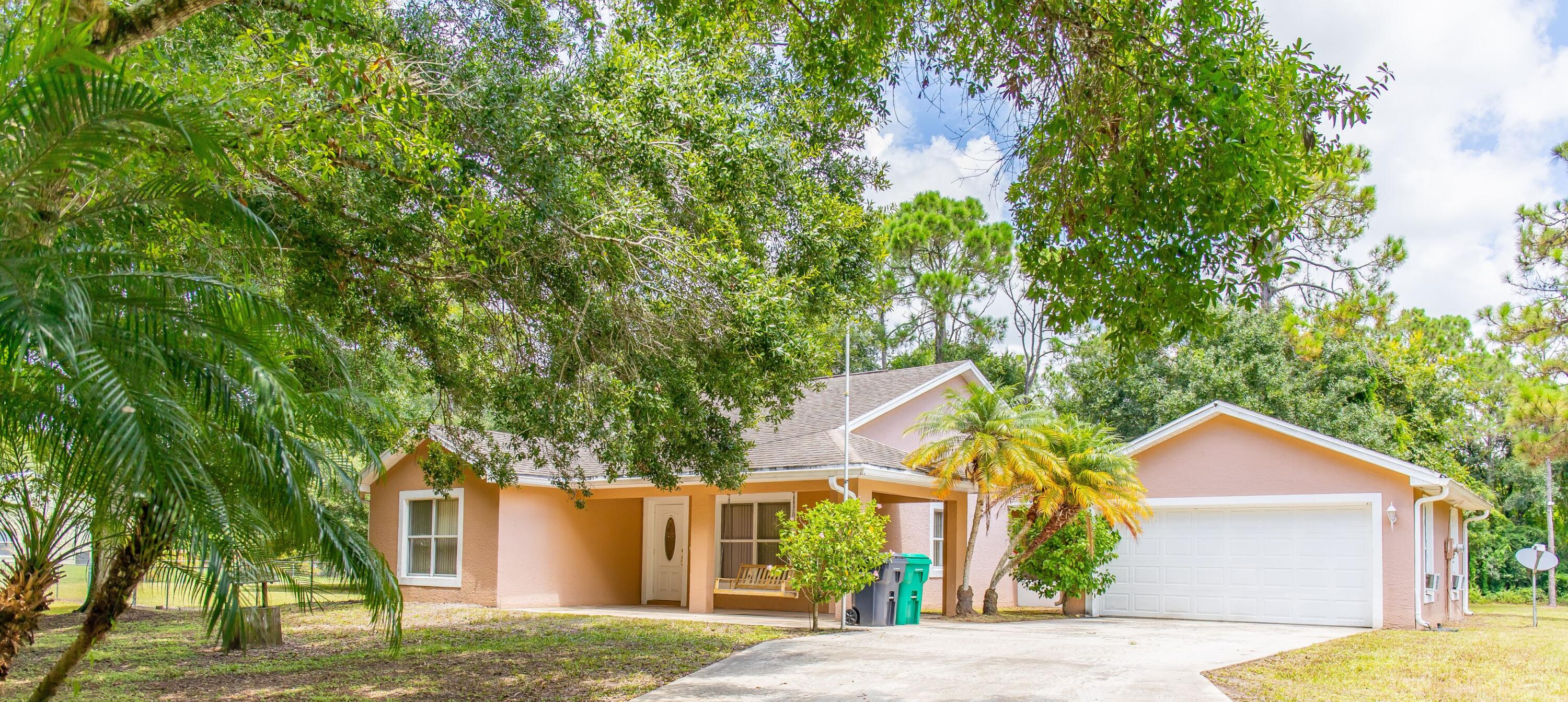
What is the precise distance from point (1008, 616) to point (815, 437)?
467 cm

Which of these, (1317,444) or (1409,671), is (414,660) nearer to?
(1409,671)

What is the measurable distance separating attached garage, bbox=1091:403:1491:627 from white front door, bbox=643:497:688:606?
25.2 feet

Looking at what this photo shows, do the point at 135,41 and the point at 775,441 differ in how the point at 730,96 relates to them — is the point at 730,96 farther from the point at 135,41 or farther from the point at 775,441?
the point at 775,441

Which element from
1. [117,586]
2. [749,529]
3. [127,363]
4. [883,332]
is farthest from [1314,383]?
[127,363]

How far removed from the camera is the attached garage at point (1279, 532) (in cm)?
1670

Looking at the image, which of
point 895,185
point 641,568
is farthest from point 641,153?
point 641,568

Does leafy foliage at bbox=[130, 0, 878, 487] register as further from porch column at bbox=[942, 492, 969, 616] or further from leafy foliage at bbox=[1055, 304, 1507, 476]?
leafy foliage at bbox=[1055, 304, 1507, 476]

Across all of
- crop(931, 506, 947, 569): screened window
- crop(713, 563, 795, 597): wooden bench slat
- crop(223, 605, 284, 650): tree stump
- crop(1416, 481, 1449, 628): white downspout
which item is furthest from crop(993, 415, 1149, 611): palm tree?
crop(223, 605, 284, 650): tree stump

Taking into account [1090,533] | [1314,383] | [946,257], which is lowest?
[1090,533]

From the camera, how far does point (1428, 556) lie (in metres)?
18.7

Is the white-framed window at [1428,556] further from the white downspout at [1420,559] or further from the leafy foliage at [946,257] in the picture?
the leafy foliage at [946,257]

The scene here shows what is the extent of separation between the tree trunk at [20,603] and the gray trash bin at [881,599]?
33.1ft

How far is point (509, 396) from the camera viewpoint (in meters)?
10.5

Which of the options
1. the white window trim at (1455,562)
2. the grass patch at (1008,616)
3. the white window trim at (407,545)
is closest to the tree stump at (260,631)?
the white window trim at (407,545)
